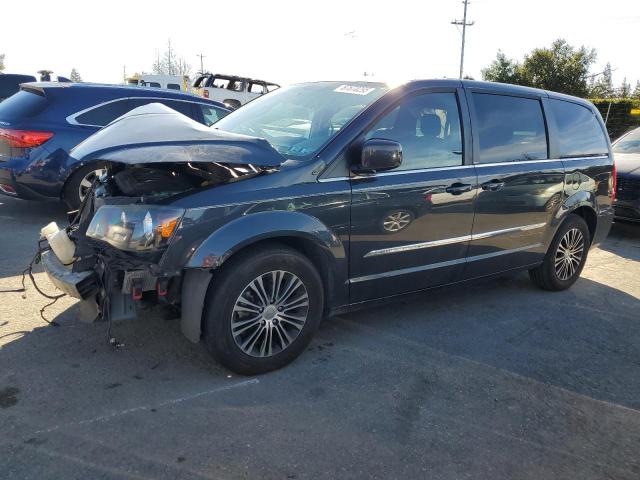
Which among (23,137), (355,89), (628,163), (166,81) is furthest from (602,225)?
(166,81)

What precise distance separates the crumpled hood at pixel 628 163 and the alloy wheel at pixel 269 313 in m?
6.73

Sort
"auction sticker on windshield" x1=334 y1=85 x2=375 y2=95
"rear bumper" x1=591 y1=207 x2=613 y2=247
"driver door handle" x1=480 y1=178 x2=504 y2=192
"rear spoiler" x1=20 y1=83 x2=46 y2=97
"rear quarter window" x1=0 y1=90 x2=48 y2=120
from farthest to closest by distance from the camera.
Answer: "rear spoiler" x1=20 y1=83 x2=46 y2=97 → "rear quarter window" x1=0 y1=90 x2=48 y2=120 → "rear bumper" x1=591 y1=207 x2=613 y2=247 → "driver door handle" x1=480 y1=178 x2=504 y2=192 → "auction sticker on windshield" x1=334 y1=85 x2=375 y2=95

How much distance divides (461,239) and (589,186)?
193cm

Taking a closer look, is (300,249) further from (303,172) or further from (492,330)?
(492,330)

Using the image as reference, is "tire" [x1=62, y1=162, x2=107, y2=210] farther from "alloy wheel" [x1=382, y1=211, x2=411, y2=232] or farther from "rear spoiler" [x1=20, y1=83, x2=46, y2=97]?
"alloy wheel" [x1=382, y1=211, x2=411, y2=232]

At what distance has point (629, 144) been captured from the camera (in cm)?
926

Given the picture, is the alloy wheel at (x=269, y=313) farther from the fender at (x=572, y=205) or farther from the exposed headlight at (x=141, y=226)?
the fender at (x=572, y=205)

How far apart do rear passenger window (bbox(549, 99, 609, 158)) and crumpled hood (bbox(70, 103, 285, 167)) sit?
2970 millimetres

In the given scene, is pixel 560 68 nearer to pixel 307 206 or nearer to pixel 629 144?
pixel 629 144

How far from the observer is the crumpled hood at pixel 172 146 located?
9.49ft

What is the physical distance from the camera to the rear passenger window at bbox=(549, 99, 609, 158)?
16.2ft


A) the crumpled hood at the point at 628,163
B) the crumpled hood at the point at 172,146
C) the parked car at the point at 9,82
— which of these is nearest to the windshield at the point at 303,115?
the crumpled hood at the point at 172,146

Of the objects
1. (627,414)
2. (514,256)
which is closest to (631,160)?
(514,256)

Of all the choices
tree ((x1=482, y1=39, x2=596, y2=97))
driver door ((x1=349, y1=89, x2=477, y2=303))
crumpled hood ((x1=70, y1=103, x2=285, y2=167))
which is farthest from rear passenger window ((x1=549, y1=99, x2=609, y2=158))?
tree ((x1=482, y1=39, x2=596, y2=97))
